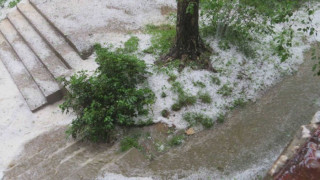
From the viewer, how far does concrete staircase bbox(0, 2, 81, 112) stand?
15.4ft

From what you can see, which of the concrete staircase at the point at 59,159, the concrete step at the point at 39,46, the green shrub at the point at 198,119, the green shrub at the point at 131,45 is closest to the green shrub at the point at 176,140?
the green shrub at the point at 198,119

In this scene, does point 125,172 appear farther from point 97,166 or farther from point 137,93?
point 137,93

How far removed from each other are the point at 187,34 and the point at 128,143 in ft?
6.75

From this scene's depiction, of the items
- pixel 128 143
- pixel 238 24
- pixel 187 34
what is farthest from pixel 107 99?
pixel 238 24

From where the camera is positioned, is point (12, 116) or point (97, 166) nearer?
point (97, 166)

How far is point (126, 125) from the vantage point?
12.5 feet

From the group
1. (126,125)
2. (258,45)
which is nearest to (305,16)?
(258,45)

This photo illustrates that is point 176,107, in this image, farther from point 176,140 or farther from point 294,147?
point 294,147

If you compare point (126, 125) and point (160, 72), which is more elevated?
point (160, 72)

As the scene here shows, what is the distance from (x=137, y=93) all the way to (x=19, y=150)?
192 cm

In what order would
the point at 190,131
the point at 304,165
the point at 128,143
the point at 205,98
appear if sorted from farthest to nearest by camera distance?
the point at 205,98
the point at 190,131
the point at 128,143
the point at 304,165

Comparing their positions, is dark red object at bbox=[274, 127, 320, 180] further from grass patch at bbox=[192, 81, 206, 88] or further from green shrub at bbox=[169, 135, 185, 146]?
grass patch at bbox=[192, 81, 206, 88]

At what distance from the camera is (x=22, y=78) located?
16.6 feet

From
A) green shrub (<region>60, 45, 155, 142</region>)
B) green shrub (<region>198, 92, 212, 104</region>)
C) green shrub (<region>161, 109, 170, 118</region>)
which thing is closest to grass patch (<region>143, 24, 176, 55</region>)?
green shrub (<region>60, 45, 155, 142</region>)
